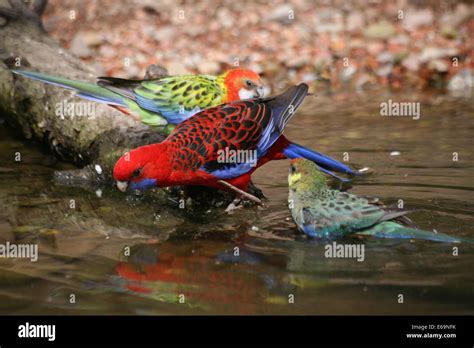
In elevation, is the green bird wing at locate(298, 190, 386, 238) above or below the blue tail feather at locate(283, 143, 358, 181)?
below

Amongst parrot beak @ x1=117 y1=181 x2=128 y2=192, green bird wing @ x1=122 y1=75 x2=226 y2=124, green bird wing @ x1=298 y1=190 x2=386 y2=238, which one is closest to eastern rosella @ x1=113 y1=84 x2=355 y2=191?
parrot beak @ x1=117 y1=181 x2=128 y2=192

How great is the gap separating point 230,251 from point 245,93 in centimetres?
190

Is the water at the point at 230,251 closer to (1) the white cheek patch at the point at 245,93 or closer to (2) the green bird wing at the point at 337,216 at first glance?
(2) the green bird wing at the point at 337,216

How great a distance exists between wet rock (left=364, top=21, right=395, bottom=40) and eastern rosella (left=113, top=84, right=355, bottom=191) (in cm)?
500

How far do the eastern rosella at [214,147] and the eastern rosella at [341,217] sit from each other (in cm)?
69

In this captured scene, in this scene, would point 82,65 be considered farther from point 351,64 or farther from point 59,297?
point 351,64

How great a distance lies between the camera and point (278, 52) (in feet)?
35.3

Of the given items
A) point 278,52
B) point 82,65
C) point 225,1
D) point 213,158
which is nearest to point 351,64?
point 278,52

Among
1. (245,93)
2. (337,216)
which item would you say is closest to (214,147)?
(245,93)

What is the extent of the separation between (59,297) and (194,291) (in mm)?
817

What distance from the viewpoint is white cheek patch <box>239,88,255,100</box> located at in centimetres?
655

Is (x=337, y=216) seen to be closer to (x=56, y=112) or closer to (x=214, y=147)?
(x=214, y=147)

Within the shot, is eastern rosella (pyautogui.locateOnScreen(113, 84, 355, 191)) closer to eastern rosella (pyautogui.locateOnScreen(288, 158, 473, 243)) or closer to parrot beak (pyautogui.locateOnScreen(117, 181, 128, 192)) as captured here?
parrot beak (pyautogui.locateOnScreen(117, 181, 128, 192))

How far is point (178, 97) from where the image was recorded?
650 centimetres
